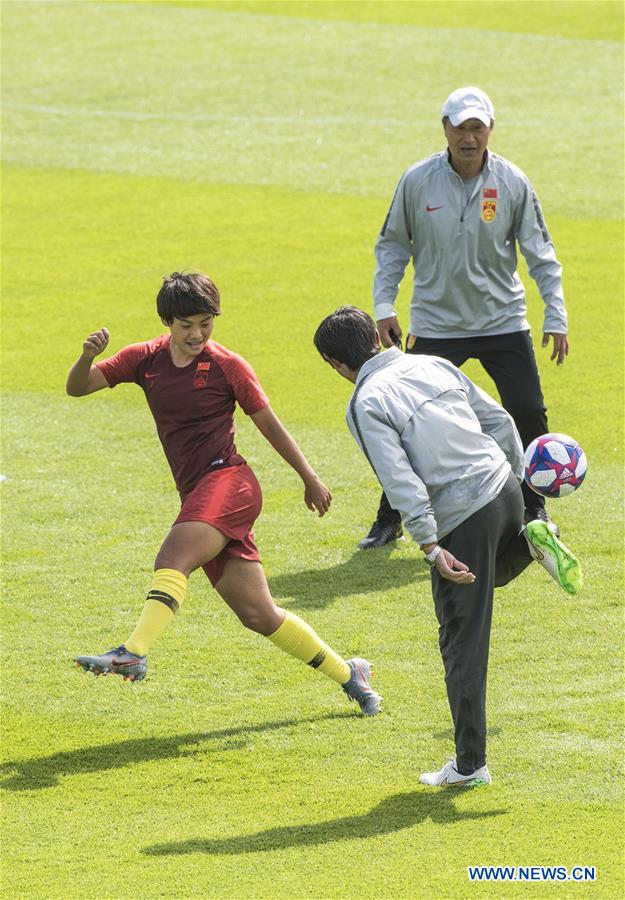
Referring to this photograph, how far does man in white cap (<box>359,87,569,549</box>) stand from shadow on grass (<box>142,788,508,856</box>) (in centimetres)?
322

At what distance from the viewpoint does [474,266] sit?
8734 mm

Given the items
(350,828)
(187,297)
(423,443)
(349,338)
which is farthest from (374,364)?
(350,828)

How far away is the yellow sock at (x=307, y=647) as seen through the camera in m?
6.81

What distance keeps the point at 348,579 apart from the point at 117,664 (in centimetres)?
265

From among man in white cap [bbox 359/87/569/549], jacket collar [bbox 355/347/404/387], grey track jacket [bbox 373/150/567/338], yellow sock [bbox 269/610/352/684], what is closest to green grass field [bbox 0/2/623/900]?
yellow sock [bbox 269/610/352/684]

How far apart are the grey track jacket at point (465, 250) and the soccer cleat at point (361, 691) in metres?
2.61

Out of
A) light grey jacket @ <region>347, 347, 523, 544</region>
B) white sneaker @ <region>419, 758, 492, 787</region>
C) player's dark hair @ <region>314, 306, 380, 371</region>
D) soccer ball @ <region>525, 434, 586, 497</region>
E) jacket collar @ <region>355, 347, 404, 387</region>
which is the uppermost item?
player's dark hair @ <region>314, 306, 380, 371</region>

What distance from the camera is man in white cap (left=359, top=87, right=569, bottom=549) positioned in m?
8.60

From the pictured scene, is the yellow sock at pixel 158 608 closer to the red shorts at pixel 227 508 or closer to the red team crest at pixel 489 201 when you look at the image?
the red shorts at pixel 227 508

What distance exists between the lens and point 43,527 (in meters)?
9.72

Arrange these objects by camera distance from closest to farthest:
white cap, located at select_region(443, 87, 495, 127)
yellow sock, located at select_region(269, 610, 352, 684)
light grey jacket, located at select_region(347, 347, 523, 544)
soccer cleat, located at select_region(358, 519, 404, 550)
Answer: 1. light grey jacket, located at select_region(347, 347, 523, 544)
2. yellow sock, located at select_region(269, 610, 352, 684)
3. white cap, located at select_region(443, 87, 495, 127)
4. soccer cleat, located at select_region(358, 519, 404, 550)

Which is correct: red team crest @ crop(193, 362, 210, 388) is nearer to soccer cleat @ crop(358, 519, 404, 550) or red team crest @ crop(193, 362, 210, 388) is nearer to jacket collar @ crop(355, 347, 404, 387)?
jacket collar @ crop(355, 347, 404, 387)

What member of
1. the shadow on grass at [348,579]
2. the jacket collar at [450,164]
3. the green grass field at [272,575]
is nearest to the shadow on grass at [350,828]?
the green grass field at [272,575]

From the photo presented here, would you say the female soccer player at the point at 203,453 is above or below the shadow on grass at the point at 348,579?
above
